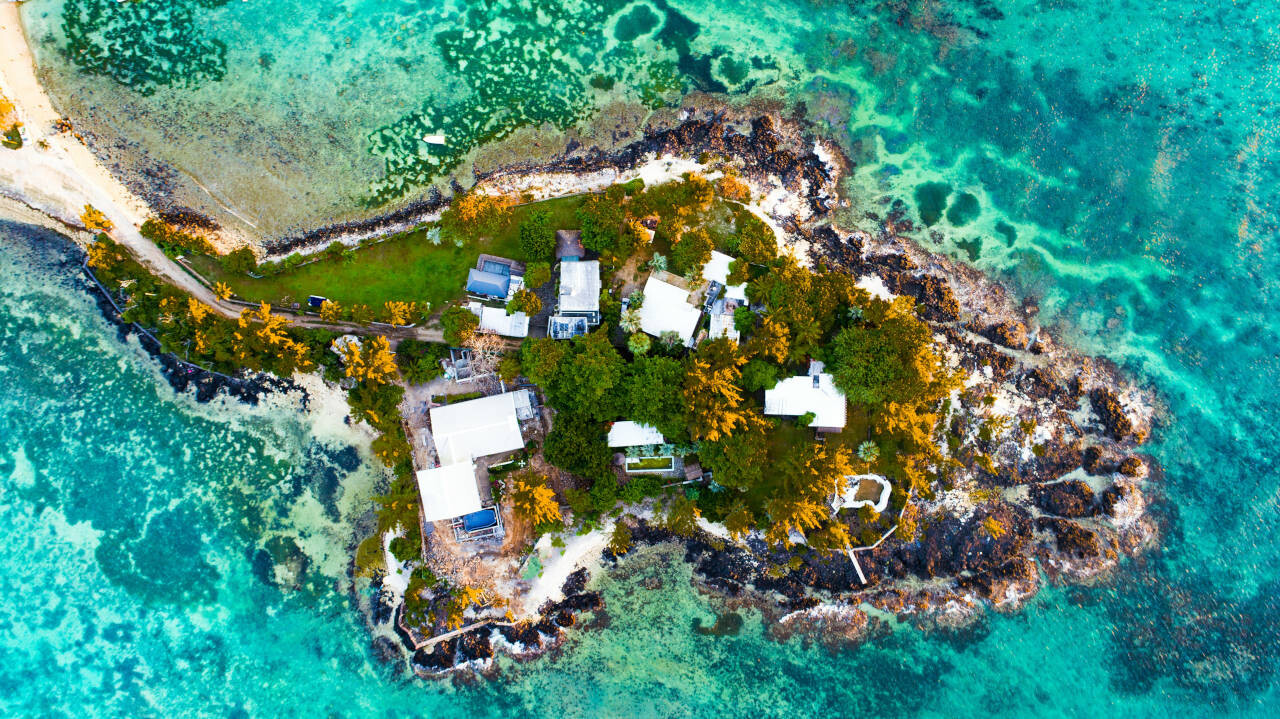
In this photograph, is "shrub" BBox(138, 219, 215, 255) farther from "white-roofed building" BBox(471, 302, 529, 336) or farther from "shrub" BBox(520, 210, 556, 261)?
"shrub" BBox(520, 210, 556, 261)

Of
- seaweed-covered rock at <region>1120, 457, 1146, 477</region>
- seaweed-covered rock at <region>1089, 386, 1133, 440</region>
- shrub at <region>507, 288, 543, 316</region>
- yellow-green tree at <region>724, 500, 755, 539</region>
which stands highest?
shrub at <region>507, 288, 543, 316</region>

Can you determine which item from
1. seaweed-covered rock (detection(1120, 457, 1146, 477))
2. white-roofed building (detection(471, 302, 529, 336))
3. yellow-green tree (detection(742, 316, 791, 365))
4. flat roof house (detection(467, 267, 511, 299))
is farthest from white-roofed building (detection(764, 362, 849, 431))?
seaweed-covered rock (detection(1120, 457, 1146, 477))

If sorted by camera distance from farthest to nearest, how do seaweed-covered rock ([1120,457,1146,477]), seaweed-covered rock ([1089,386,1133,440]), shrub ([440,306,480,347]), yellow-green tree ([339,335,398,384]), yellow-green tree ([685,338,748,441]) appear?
seaweed-covered rock ([1089,386,1133,440]) → seaweed-covered rock ([1120,457,1146,477]) → shrub ([440,306,480,347]) → yellow-green tree ([339,335,398,384]) → yellow-green tree ([685,338,748,441])

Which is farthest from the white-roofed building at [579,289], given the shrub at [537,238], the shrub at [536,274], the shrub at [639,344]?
the shrub at [639,344]

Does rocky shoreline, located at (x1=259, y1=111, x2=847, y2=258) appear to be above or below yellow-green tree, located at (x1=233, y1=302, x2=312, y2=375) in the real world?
above

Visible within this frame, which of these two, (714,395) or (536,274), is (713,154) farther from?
(714,395)

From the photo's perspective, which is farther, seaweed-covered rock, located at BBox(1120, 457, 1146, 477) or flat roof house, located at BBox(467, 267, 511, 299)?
seaweed-covered rock, located at BBox(1120, 457, 1146, 477)

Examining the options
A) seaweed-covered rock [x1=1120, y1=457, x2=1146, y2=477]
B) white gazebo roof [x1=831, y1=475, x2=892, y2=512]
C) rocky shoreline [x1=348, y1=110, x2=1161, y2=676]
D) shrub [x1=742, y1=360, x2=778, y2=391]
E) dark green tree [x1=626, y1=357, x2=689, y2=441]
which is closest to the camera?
dark green tree [x1=626, y1=357, x2=689, y2=441]
